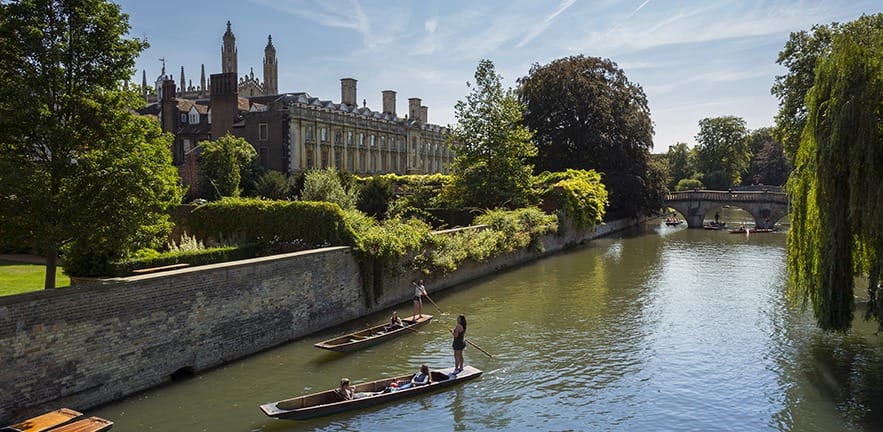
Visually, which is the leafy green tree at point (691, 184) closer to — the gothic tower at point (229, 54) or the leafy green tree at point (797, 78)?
the leafy green tree at point (797, 78)

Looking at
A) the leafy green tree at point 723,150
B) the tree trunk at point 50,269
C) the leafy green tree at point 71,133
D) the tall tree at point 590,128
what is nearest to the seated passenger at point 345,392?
the leafy green tree at point 71,133

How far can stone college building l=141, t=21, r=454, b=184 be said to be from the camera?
177 ft

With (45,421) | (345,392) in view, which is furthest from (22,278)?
(345,392)

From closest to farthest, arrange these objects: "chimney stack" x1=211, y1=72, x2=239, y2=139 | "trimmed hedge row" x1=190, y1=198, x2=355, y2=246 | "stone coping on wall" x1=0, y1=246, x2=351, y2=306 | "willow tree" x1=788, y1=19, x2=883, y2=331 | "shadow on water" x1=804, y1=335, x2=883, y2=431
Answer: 1. "stone coping on wall" x1=0, y1=246, x2=351, y2=306
2. "shadow on water" x1=804, y1=335, x2=883, y2=431
3. "willow tree" x1=788, y1=19, x2=883, y2=331
4. "trimmed hedge row" x1=190, y1=198, x2=355, y2=246
5. "chimney stack" x1=211, y1=72, x2=239, y2=139

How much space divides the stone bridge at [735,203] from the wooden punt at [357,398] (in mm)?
47051

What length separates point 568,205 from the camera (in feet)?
130

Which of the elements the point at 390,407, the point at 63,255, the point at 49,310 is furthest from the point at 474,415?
the point at 63,255

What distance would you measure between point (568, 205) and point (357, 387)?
29099mm

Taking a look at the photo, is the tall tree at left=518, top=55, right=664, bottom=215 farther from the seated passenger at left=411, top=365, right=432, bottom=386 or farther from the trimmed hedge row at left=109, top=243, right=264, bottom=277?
the seated passenger at left=411, top=365, right=432, bottom=386

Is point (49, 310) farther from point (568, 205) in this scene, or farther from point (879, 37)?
point (568, 205)

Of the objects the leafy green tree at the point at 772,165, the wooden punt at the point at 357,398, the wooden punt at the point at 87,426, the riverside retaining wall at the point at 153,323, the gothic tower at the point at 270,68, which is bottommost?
the wooden punt at the point at 357,398

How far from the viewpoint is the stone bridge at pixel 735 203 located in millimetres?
52969

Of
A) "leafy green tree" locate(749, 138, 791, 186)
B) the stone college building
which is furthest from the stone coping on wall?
"leafy green tree" locate(749, 138, 791, 186)

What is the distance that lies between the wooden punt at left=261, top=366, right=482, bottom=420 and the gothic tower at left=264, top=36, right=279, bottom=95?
90.8 m
